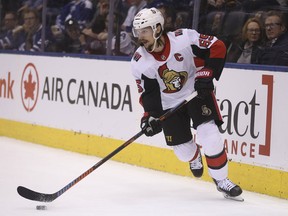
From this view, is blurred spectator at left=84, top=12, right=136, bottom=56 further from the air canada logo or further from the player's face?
the player's face

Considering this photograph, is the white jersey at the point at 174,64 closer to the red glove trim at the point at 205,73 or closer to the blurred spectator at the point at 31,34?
the red glove trim at the point at 205,73

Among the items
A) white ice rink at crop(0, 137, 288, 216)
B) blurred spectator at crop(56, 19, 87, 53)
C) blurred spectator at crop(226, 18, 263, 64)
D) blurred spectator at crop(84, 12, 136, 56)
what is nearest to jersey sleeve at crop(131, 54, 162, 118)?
white ice rink at crop(0, 137, 288, 216)

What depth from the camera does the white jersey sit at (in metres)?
5.03

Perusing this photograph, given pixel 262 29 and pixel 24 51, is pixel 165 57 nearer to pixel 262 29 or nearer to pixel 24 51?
pixel 262 29

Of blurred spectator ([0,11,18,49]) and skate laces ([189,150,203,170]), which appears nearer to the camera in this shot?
skate laces ([189,150,203,170])

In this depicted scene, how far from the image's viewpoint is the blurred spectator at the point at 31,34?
7833mm

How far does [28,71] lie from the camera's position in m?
7.89

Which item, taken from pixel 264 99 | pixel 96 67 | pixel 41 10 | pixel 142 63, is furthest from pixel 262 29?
pixel 41 10

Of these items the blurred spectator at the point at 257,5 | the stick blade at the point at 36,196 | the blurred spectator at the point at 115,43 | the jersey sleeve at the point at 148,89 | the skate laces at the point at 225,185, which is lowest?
the stick blade at the point at 36,196

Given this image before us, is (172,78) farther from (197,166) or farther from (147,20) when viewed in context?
(197,166)

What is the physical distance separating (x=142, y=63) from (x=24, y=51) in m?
3.22

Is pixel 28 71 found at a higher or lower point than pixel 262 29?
lower

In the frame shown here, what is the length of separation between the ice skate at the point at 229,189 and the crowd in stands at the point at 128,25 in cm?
94

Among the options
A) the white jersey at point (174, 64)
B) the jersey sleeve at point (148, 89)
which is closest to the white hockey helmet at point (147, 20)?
the white jersey at point (174, 64)
